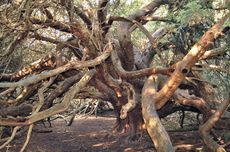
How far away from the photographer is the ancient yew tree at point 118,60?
636 cm

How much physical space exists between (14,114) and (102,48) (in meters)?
2.06

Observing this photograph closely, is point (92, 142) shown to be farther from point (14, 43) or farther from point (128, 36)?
point (14, 43)

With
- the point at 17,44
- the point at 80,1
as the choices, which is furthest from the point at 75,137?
the point at 80,1

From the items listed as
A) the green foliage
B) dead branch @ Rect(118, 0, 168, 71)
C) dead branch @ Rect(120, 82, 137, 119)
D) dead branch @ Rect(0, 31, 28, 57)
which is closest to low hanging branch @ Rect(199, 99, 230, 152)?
dead branch @ Rect(120, 82, 137, 119)

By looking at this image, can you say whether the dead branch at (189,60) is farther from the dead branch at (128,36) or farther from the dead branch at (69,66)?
the dead branch at (128,36)

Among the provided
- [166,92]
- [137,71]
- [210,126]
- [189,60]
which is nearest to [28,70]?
[137,71]

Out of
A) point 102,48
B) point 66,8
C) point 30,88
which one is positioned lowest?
point 30,88

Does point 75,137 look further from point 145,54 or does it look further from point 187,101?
point 187,101

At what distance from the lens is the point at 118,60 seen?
7.82 meters

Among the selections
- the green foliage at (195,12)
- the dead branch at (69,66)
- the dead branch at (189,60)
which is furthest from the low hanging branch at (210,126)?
the dead branch at (69,66)

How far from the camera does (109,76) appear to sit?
8.09 m

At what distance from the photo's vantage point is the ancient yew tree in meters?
6.36

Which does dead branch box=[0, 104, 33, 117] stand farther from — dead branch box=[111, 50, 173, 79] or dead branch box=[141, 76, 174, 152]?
dead branch box=[141, 76, 174, 152]

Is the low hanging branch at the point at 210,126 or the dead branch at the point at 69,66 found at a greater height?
the dead branch at the point at 69,66
